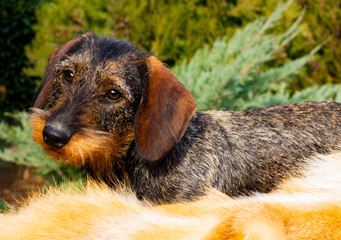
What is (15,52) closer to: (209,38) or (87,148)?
(209,38)

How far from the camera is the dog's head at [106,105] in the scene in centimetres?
159

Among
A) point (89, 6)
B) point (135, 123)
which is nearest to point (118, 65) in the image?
point (135, 123)

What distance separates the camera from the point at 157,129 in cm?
177

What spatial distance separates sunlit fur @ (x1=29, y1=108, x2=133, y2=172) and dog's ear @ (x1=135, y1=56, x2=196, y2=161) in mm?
148

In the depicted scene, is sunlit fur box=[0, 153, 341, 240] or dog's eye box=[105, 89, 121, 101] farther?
dog's eye box=[105, 89, 121, 101]

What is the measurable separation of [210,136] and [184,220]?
134 cm

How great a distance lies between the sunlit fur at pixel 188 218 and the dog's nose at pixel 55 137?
45 centimetres

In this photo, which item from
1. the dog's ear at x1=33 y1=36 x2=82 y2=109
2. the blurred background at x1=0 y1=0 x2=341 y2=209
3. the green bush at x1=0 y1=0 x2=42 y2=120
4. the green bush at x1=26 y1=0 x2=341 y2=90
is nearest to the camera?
the dog's ear at x1=33 y1=36 x2=82 y2=109

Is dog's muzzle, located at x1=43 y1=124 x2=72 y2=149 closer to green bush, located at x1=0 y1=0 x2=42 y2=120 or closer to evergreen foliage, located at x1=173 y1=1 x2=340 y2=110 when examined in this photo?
evergreen foliage, located at x1=173 y1=1 x2=340 y2=110

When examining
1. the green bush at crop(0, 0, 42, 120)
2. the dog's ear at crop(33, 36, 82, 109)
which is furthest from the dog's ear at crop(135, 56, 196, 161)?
the green bush at crop(0, 0, 42, 120)

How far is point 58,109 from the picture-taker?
1.79 m

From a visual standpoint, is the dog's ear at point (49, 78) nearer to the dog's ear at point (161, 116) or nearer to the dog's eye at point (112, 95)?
the dog's eye at point (112, 95)

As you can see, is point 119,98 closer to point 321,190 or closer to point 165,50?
point 321,190

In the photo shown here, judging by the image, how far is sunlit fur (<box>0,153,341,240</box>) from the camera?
0.77m
